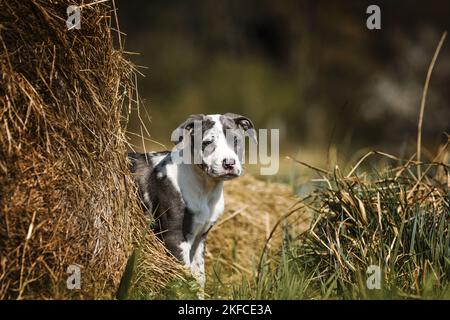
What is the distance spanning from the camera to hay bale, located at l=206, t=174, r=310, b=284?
240 inches

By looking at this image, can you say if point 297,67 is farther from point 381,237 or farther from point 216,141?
point 381,237

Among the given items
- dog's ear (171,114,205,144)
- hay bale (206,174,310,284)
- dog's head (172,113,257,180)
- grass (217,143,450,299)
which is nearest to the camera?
grass (217,143,450,299)

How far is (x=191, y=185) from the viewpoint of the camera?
5.33 m

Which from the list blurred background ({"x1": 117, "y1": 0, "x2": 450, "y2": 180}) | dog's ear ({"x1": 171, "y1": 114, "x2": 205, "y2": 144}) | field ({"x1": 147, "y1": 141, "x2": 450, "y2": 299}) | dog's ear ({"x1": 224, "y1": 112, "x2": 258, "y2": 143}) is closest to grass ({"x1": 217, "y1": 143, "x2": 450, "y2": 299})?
field ({"x1": 147, "y1": 141, "x2": 450, "y2": 299})

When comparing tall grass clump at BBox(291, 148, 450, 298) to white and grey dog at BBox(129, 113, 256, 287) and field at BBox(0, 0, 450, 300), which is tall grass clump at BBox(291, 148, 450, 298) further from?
white and grey dog at BBox(129, 113, 256, 287)

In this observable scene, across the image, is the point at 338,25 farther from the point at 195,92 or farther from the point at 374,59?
the point at 195,92

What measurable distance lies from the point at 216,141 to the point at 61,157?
3.87 ft

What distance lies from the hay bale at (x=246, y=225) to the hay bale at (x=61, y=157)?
1.44m

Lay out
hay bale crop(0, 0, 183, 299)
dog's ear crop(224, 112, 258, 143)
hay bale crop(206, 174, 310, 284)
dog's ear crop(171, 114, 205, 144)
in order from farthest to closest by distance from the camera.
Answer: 1. hay bale crop(206, 174, 310, 284)
2. dog's ear crop(224, 112, 258, 143)
3. dog's ear crop(171, 114, 205, 144)
4. hay bale crop(0, 0, 183, 299)

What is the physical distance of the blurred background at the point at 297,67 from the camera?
13312 mm

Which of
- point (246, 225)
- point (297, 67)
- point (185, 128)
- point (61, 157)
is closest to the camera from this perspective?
point (61, 157)

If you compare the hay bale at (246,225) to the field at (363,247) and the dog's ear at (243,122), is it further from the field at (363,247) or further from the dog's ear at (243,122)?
the dog's ear at (243,122)

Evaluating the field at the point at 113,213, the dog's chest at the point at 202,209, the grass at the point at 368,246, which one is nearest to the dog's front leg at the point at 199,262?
the dog's chest at the point at 202,209

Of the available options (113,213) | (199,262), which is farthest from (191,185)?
(113,213)
